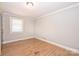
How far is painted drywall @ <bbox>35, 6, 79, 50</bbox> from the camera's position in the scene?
1324 mm

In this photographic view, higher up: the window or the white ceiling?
the white ceiling

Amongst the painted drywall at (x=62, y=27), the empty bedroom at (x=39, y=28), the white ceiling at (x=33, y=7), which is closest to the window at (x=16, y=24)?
the empty bedroom at (x=39, y=28)

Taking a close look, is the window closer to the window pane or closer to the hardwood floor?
the window pane

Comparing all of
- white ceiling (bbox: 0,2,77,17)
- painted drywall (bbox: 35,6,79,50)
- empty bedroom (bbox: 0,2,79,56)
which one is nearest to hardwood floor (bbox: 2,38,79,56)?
empty bedroom (bbox: 0,2,79,56)

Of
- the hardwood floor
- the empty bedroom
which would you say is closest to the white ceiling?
the empty bedroom

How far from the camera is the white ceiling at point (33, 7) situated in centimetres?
134

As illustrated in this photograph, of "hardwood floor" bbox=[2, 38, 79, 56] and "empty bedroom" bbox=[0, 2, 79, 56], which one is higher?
"empty bedroom" bbox=[0, 2, 79, 56]

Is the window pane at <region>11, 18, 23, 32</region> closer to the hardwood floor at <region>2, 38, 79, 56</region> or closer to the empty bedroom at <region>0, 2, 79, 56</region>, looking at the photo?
the empty bedroom at <region>0, 2, 79, 56</region>

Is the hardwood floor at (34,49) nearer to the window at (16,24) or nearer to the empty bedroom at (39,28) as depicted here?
the empty bedroom at (39,28)

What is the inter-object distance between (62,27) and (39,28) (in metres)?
0.34

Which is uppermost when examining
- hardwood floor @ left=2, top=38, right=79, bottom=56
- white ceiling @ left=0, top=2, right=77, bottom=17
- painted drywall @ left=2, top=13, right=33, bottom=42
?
white ceiling @ left=0, top=2, right=77, bottom=17

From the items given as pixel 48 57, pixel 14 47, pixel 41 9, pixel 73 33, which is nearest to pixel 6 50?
pixel 14 47

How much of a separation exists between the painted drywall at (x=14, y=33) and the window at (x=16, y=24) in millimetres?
42

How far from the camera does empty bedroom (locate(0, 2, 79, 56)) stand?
1332mm
